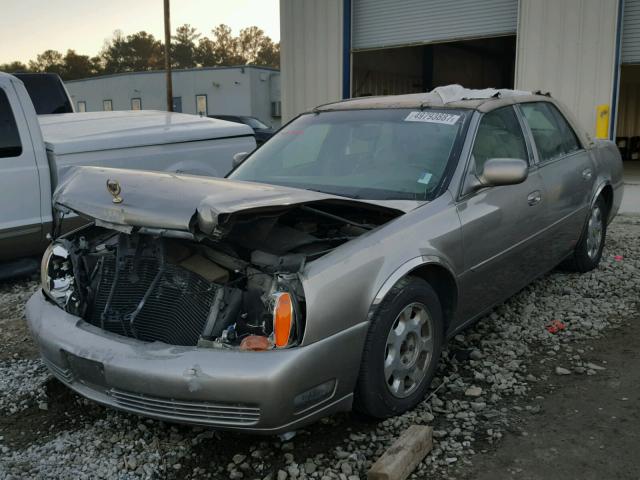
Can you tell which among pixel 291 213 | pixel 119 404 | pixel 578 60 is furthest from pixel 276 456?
pixel 578 60

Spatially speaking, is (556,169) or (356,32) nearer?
(556,169)

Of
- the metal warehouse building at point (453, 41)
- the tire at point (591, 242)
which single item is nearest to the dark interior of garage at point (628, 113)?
the metal warehouse building at point (453, 41)

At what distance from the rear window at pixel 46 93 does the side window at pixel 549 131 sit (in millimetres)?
5860

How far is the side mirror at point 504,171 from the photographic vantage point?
3.47 metres

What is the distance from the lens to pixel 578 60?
1121cm

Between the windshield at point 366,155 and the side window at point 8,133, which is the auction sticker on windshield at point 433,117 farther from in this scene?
the side window at point 8,133

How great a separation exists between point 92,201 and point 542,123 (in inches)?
134

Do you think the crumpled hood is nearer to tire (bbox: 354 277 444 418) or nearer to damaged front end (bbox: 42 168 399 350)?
damaged front end (bbox: 42 168 399 350)

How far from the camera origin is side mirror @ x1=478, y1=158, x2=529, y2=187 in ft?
11.4

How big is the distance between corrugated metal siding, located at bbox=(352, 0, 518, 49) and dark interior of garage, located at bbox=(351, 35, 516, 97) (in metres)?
1.62

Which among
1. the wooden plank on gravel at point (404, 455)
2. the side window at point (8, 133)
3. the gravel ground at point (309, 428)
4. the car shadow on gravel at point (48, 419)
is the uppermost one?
the side window at point (8, 133)

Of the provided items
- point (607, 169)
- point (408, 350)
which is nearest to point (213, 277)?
point (408, 350)

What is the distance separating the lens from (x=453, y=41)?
13.4 meters

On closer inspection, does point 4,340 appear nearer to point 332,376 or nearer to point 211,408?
point 211,408
